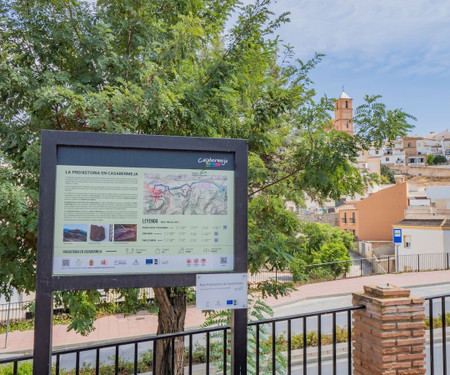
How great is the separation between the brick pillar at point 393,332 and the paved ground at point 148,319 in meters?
4.14

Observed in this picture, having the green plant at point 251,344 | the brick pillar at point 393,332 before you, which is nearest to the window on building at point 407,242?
the green plant at point 251,344

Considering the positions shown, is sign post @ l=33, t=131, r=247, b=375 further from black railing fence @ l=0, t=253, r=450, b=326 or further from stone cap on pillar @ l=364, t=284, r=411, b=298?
black railing fence @ l=0, t=253, r=450, b=326

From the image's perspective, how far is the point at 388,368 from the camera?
2.86 meters

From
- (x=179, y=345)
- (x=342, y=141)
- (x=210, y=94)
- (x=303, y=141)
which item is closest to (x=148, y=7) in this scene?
(x=210, y=94)

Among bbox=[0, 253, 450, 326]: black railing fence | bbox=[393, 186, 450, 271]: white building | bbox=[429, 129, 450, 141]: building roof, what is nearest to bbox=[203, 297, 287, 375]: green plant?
bbox=[0, 253, 450, 326]: black railing fence

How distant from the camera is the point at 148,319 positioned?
47.5 feet

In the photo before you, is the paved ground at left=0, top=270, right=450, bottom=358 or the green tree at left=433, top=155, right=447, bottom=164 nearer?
the paved ground at left=0, top=270, right=450, bottom=358

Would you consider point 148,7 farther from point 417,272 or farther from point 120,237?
point 417,272

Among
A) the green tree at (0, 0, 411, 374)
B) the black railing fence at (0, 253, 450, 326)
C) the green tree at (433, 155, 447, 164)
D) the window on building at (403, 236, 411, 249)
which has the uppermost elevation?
the green tree at (433, 155, 447, 164)

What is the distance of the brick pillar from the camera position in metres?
2.85

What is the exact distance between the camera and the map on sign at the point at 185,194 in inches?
76.6

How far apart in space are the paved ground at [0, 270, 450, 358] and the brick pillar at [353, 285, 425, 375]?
414cm

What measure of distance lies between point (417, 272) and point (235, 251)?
23553 millimetres

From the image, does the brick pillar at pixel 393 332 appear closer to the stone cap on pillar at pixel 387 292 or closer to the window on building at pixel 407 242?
the stone cap on pillar at pixel 387 292
